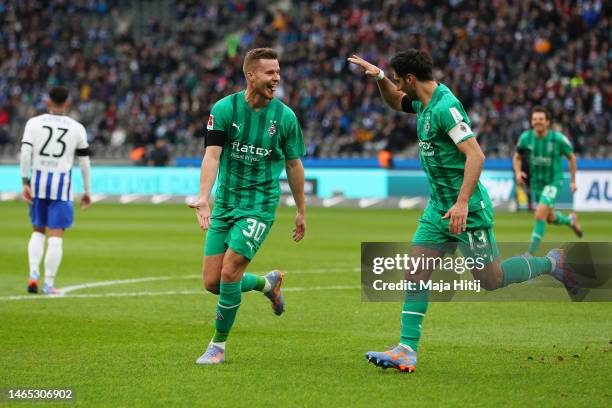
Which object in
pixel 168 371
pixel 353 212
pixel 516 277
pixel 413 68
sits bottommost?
pixel 353 212

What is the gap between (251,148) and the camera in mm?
7781

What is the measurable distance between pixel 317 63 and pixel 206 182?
31.9 metres

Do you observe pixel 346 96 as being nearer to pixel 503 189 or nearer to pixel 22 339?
pixel 503 189

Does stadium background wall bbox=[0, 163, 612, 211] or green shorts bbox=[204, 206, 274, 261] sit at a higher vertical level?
green shorts bbox=[204, 206, 274, 261]

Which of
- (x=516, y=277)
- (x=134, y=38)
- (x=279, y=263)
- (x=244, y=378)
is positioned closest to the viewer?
(x=244, y=378)

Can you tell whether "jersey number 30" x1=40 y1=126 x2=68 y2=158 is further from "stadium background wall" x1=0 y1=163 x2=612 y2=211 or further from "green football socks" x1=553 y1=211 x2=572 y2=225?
"stadium background wall" x1=0 y1=163 x2=612 y2=211

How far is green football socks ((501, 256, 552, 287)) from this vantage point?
316 inches

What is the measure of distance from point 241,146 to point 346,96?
29.0 m

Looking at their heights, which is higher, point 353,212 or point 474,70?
point 474,70

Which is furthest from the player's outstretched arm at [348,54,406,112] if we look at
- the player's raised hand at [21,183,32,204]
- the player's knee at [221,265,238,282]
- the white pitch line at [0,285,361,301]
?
the player's raised hand at [21,183,32,204]

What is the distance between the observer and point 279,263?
15.8 m

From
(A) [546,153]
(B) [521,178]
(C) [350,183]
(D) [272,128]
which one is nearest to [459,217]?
(D) [272,128]

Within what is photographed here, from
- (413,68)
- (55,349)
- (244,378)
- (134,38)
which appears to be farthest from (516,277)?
(134,38)

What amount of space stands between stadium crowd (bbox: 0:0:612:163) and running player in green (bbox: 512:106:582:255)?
49.5 ft
